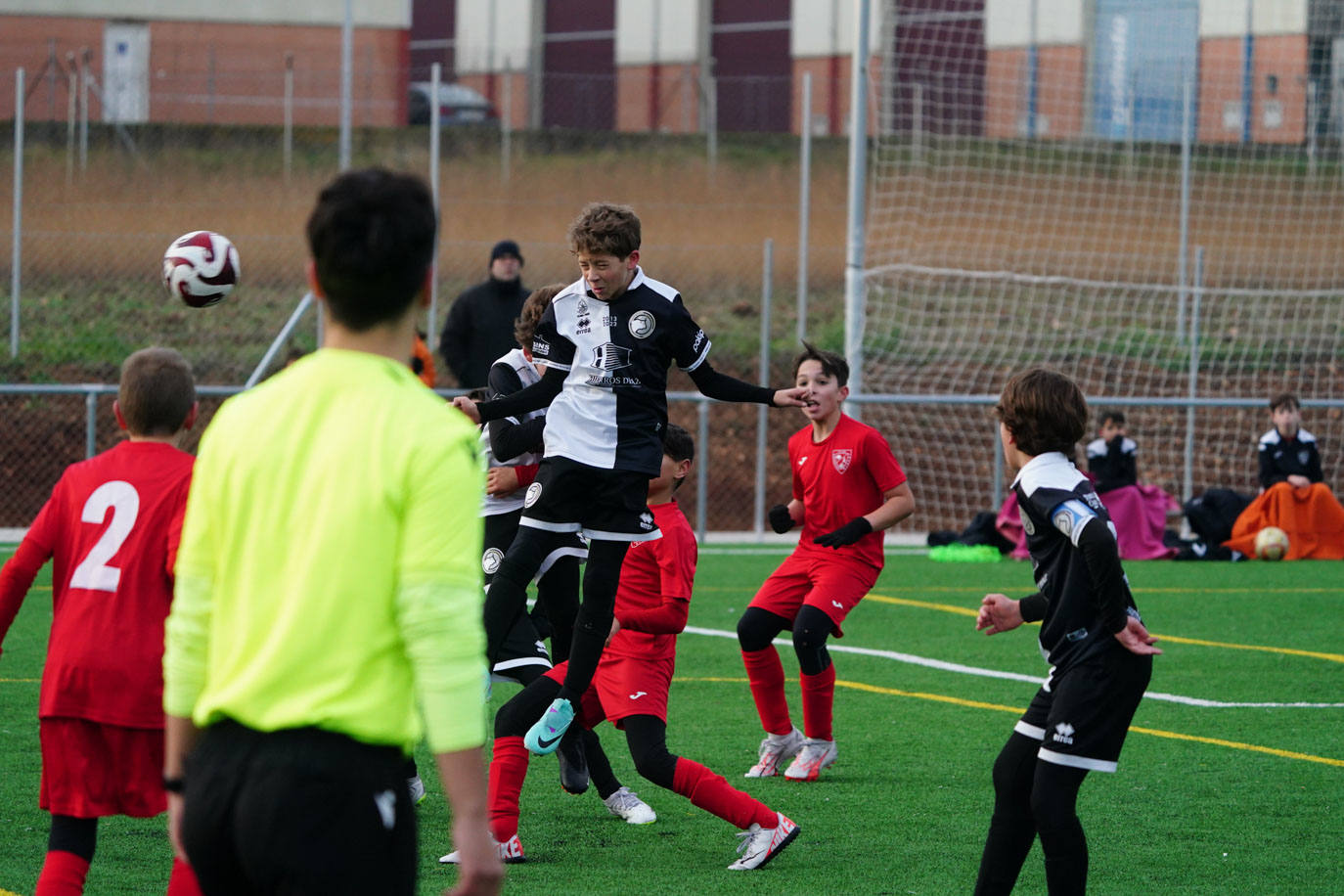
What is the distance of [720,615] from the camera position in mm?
10742

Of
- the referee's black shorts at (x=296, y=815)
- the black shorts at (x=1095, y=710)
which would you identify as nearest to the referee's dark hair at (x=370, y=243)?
the referee's black shorts at (x=296, y=815)

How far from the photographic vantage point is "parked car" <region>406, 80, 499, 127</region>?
A: 944 inches

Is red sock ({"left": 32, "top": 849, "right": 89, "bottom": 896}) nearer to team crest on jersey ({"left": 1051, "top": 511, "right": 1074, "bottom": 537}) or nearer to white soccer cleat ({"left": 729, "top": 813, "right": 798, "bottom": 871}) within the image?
white soccer cleat ({"left": 729, "top": 813, "right": 798, "bottom": 871})

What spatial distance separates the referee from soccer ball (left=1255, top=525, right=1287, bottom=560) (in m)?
12.9

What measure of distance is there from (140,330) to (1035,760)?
16.9 m

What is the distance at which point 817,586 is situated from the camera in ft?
21.6

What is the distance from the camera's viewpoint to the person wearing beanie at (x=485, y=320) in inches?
484

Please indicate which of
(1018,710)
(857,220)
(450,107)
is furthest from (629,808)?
(450,107)

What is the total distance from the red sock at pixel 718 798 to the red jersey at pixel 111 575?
181 cm

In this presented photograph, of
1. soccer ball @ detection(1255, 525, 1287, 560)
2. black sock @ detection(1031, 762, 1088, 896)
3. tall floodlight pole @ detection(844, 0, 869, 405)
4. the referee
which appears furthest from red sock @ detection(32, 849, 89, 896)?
soccer ball @ detection(1255, 525, 1287, 560)

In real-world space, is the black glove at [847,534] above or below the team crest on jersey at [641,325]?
below

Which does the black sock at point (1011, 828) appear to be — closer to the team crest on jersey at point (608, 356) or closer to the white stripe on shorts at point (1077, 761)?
the white stripe on shorts at point (1077, 761)

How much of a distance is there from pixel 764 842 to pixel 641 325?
1839 millimetres

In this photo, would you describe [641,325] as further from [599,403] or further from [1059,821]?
[1059,821]
